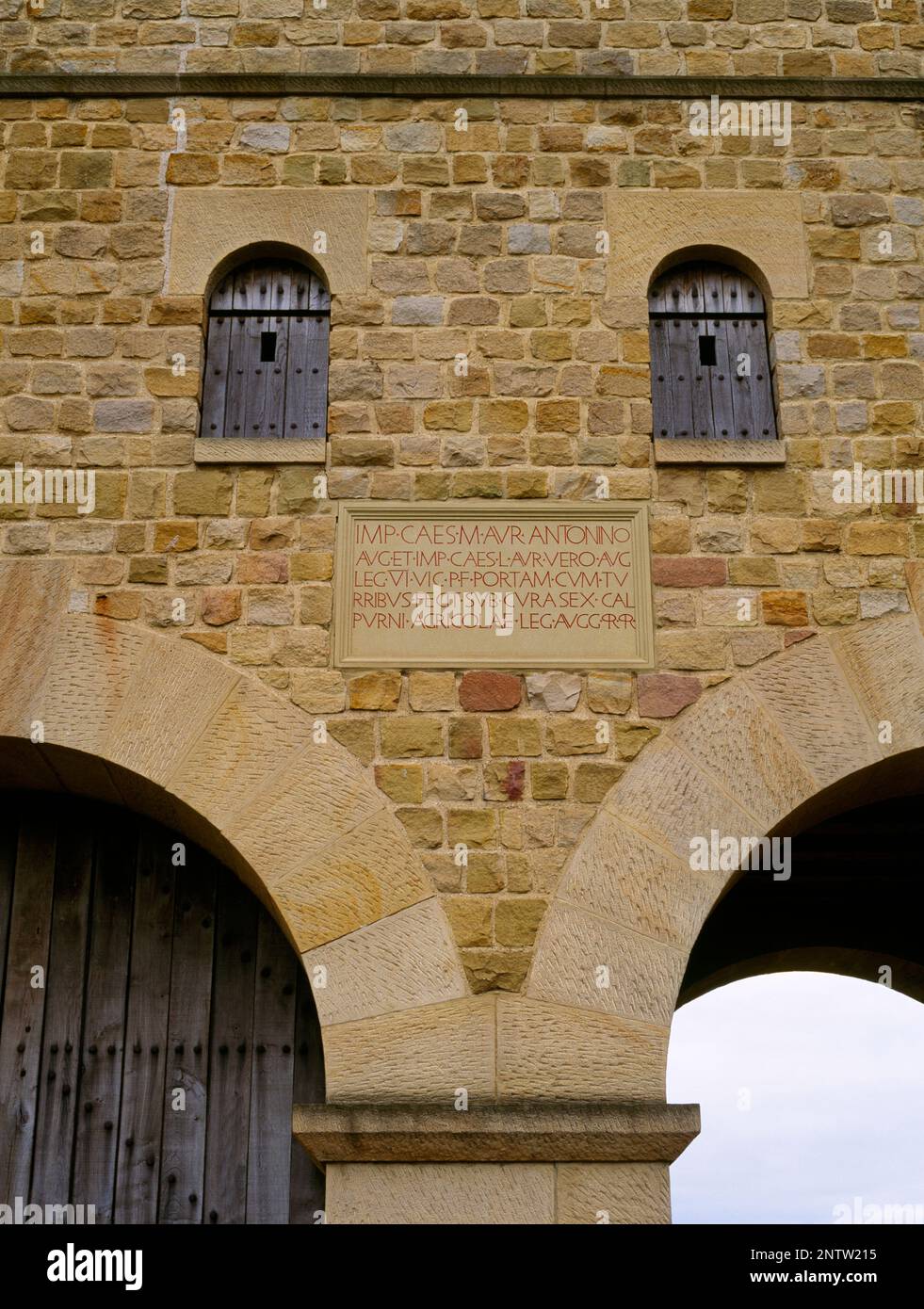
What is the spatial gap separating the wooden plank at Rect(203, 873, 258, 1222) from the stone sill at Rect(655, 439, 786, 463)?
250 cm

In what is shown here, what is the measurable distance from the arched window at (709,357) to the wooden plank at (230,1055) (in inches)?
103

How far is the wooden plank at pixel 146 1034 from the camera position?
5578 mm

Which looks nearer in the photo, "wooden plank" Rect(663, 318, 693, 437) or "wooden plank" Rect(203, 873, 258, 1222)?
"wooden plank" Rect(203, 873, 258, 1222)

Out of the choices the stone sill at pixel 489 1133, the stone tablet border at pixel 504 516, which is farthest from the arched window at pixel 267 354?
the stone sill at pixel 489 1133

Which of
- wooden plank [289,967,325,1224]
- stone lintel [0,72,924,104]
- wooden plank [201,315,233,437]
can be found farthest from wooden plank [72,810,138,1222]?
stone lintel [0,72,924,104]

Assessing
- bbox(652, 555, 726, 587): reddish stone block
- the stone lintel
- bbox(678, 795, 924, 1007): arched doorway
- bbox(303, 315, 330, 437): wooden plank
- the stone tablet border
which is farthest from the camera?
bbox(678, 795, 924, 1007): arched doorway

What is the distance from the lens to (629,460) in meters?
5.97

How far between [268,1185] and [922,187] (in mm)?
5029

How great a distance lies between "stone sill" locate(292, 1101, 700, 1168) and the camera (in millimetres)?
4977

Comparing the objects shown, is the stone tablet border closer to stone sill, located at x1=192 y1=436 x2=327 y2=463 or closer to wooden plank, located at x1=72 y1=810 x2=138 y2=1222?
stone sill, located at x1=192 y1=436 x2=327 y2=463

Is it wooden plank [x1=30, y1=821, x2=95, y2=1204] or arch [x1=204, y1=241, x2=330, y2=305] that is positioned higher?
arch [x1=204, y1=241, x2=330, y2=305]

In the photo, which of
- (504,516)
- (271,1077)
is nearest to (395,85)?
(504,516)

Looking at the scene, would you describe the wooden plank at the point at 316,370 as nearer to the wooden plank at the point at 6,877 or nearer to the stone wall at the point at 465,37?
the stone wall at the point at 465,37
